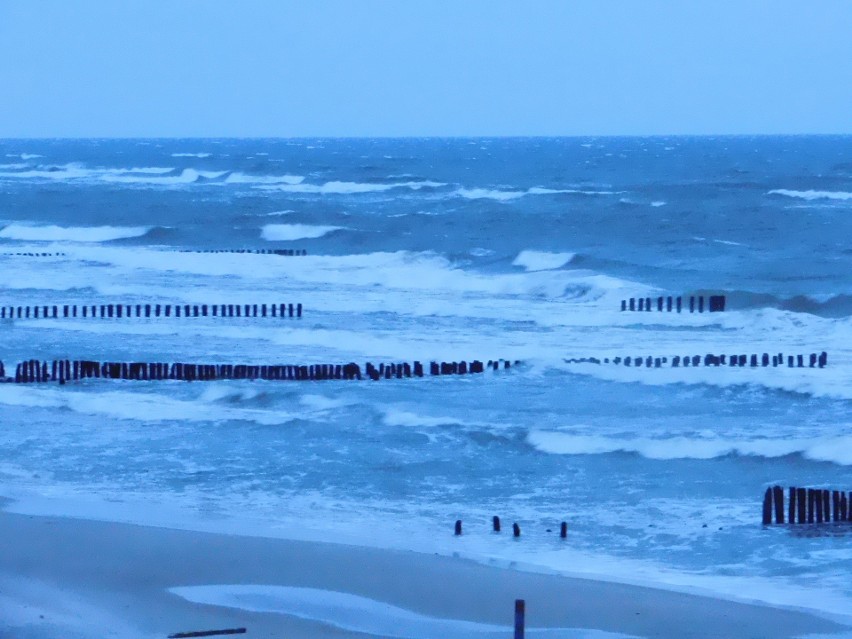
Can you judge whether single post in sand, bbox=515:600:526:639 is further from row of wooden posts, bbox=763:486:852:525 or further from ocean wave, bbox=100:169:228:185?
ocean wave, bbox=100:169:228:185

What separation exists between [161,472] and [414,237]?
36414 mm

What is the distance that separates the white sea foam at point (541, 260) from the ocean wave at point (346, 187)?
1327 inches

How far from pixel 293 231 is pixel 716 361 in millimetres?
37131

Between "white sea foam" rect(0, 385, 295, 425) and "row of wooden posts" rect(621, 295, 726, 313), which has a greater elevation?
"row of wooden posts" rect(621, 295, 726, 313)

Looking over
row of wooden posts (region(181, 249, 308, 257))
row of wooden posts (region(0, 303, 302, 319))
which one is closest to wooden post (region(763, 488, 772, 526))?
row of wooden posts (region(0, 303, 302, 319))

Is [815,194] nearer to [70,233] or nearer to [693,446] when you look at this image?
[70,233]

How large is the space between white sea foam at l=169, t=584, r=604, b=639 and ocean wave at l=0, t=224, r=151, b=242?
44.1 meters

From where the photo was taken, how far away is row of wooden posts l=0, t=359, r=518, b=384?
2014 cm

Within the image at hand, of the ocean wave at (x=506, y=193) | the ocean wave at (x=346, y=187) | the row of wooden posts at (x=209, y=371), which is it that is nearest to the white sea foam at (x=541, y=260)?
the row of wooden posts at (x=209, y=371)

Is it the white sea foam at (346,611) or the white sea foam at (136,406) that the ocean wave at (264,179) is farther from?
the white sea foam at (346,611)

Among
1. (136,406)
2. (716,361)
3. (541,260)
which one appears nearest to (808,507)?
(716,361)

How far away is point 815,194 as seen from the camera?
68062 mm

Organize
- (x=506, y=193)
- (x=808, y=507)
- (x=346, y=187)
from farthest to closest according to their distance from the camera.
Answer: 1. (x=346, y=187)
2. (x=506, y=193)
3. (x=808, y=507)

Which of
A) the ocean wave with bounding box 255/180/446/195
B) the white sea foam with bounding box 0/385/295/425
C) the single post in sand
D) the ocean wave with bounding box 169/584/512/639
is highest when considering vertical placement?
the ocean wave with bounding box 255/180/446/195
